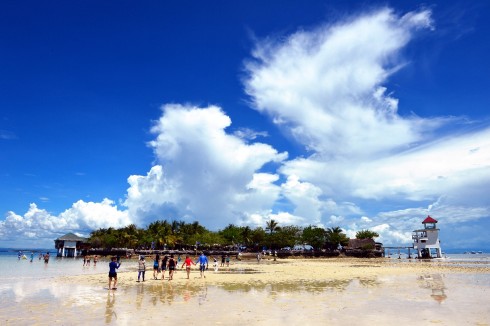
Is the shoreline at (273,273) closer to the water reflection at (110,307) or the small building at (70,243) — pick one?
the water reflection at (110,307)

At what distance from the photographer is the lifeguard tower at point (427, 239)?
Result: 82.2m

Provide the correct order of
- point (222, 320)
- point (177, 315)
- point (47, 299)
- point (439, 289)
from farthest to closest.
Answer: point (439, 289) → point (47, 299) → point (177, 315) → point (222, 320)

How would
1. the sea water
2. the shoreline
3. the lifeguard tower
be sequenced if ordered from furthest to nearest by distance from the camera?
the lifeguard tower < the sea water < the shoreline

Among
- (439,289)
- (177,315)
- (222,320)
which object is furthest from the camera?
(439,289)

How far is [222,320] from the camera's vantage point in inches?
491

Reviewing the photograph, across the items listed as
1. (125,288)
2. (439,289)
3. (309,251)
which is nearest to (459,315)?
(439,289)

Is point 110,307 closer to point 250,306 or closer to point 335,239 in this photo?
point 250,306

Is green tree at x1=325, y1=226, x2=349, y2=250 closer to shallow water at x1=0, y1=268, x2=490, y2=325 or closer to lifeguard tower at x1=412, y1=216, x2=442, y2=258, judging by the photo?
lifeguard tower at x1=412, y1=216, x2=442, y2=258

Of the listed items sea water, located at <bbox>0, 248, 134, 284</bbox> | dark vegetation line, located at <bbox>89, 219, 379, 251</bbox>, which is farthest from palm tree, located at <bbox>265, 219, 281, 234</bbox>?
sea water, located at <bbox>0, 248, 134, 284</bbox>

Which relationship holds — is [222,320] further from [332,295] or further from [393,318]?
[332,295]

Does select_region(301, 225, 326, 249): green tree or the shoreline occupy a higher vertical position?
select_region(301, 225, 326, 249): green tree

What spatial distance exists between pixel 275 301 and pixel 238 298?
2.10 meters

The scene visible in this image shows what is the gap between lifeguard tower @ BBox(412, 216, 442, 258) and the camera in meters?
82.2

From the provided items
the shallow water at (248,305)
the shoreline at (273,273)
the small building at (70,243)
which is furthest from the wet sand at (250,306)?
the small building at (70,243)
